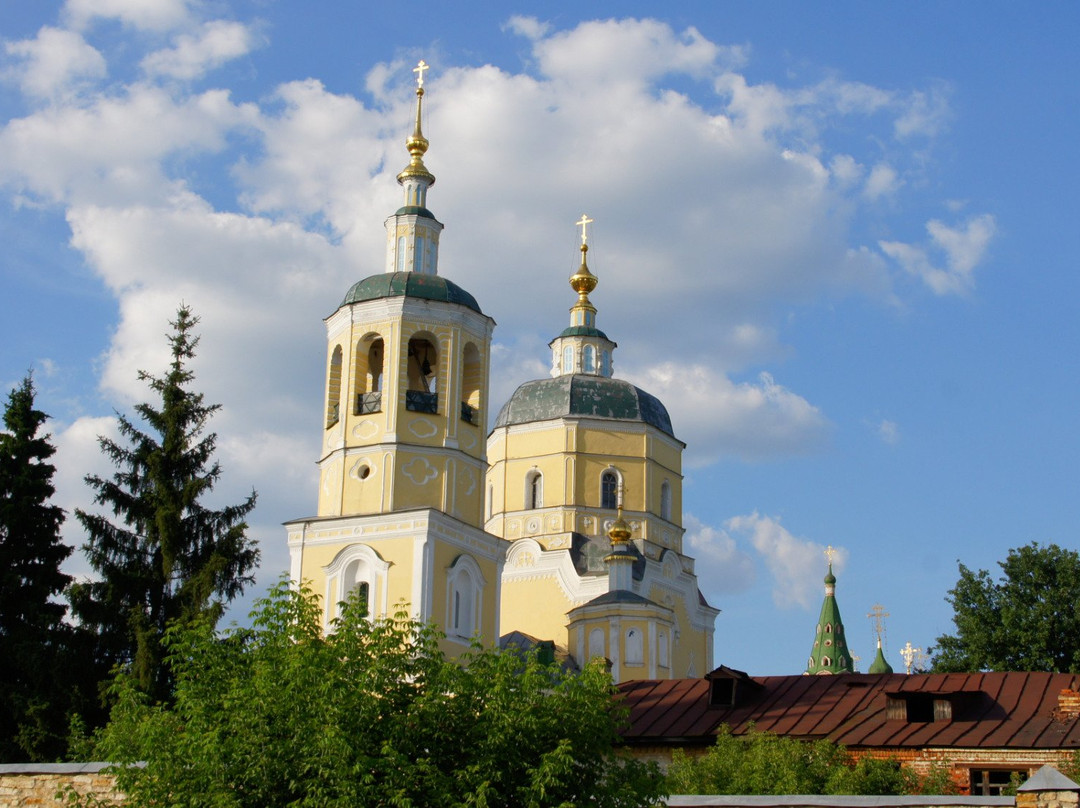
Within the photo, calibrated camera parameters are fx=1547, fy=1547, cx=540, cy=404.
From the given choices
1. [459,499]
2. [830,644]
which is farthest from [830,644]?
[459,499]

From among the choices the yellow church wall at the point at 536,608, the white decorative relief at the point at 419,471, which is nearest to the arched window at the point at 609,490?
the yellow church wall at the point at 536,608

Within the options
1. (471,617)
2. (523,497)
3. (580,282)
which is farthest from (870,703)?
(580,282)

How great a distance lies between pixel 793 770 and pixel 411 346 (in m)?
14.6

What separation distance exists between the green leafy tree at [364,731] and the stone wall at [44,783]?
515mm

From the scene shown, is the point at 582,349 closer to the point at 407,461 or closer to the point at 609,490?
the point at 609,490

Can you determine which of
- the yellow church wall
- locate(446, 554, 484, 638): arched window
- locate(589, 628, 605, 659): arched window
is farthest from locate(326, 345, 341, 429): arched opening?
the yellow church wall

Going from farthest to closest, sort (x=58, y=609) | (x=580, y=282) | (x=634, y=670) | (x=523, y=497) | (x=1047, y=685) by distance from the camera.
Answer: (x=580, y=282)
(x=523, y=497)
(x=634, y=670)
(x=58, y=609)
(x=1047, y=685)

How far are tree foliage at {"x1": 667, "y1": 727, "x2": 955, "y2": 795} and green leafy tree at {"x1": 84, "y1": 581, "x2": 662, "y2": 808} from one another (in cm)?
424

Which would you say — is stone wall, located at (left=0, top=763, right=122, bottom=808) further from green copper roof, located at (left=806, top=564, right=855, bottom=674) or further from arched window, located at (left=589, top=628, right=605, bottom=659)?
green copper roof, located at (left=806, top=564, right=855, bottom=674)

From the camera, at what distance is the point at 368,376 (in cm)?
3105

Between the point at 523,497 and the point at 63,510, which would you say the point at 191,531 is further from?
the point at 523,497

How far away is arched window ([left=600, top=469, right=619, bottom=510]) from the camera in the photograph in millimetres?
41625

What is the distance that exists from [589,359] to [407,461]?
1657 cm

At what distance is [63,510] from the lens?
26641 mm
